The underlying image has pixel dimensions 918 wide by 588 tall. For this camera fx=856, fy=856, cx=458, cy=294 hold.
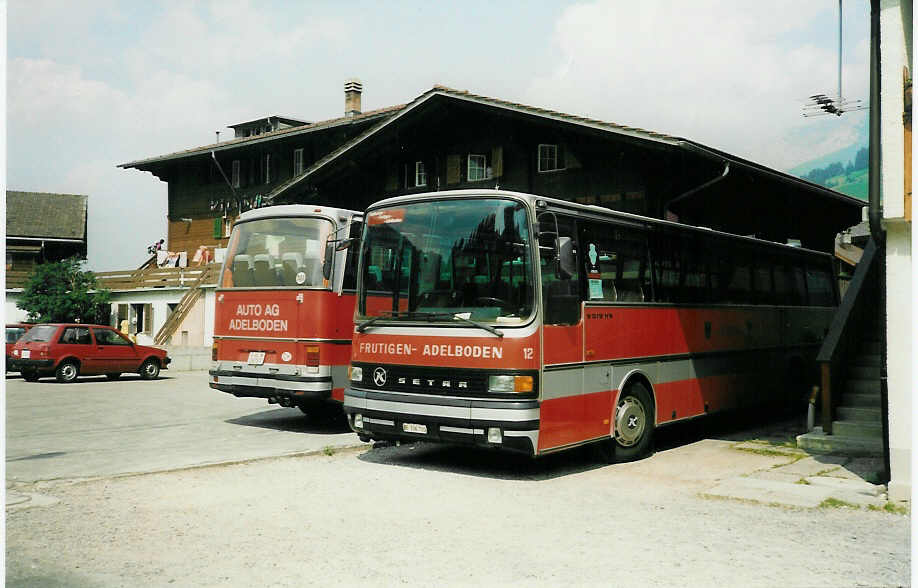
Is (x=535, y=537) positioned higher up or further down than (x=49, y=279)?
further down

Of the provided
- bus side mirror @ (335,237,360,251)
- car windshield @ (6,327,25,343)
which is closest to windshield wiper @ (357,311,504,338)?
bus side mirror @ (335,237,360,251)

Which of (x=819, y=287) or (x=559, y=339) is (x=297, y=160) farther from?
(x=559, y=339)

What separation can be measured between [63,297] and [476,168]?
2694 centimetres

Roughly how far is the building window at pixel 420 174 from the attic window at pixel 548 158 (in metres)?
3.67

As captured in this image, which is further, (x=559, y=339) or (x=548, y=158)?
(x=548, y=158)

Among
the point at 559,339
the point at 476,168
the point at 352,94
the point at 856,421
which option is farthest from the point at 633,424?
the point at 352,94

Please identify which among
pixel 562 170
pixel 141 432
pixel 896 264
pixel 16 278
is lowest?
pixel 141 432

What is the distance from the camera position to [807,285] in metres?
16.3

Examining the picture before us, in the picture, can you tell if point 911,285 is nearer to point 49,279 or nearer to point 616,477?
point 616,477

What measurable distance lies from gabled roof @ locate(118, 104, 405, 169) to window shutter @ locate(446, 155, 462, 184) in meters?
9.60

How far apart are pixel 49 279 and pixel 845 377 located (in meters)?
37.9

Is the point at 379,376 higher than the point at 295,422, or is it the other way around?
the point at 379,376

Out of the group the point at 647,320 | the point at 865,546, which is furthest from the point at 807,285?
the point at 865,546

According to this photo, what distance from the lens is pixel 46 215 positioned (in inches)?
2416
